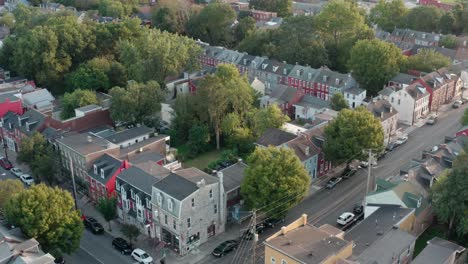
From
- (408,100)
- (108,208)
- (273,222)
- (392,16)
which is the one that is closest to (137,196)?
(108,208)

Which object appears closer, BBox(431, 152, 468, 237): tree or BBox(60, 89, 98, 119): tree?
BBox(431, 152, 468, 237): tree

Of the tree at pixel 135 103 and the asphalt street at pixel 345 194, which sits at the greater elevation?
the tree at pixel 135 103

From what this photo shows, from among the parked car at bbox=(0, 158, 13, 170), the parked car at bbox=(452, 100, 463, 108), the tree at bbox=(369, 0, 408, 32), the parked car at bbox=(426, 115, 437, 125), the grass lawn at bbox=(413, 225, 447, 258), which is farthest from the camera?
the tree at bbox=(369, 0, 408, 32)

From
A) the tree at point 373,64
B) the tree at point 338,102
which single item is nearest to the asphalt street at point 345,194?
the tree at point 338,102

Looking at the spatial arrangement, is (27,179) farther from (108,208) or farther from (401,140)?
(401,140)

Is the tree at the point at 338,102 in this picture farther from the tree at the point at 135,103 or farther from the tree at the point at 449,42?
the tree at the point at 449,42

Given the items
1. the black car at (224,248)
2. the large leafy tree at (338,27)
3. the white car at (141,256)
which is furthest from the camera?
the large leafy tree at (338,27)

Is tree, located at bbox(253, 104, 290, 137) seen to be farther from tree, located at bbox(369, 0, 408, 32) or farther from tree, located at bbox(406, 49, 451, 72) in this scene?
tree, located at bbox(369, 0, 408, 32)

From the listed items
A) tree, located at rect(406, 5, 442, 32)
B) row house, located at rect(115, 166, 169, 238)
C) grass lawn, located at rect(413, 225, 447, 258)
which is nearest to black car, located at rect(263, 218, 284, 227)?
row house, located at rect(115, 166, 169, 238)
